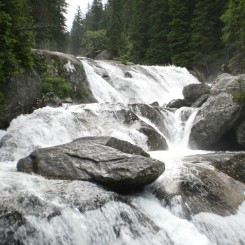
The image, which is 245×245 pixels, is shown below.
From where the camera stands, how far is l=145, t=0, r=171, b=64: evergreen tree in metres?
39.5

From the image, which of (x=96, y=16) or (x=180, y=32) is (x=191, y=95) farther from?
(x=96, y=16)

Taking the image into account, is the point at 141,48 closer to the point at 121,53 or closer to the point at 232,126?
the point at 121,53

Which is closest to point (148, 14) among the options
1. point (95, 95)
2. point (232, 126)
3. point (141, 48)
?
point (141, 48)

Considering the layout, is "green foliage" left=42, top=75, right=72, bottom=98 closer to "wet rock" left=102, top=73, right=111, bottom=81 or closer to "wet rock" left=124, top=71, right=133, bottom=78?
"wet rock" left=102, top=73, right=111, bottom=81

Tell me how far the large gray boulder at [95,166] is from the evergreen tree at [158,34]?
31703 mm

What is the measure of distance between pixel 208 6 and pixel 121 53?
11859mm

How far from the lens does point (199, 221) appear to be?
25.1 ft

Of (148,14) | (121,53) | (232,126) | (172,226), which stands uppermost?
(148,14)

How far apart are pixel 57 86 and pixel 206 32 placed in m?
22.7

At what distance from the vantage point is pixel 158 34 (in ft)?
131

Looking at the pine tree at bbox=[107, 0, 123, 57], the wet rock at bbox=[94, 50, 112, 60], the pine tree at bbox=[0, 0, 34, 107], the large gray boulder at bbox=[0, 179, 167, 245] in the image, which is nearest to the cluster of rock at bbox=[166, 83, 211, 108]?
the pine tree at bbox=[0, 0, 34, 107]

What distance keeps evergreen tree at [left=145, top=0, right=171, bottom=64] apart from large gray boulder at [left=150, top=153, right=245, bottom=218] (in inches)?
1197

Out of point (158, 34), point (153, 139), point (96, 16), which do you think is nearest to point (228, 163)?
point (153, 139)

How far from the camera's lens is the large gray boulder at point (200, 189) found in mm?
8070
